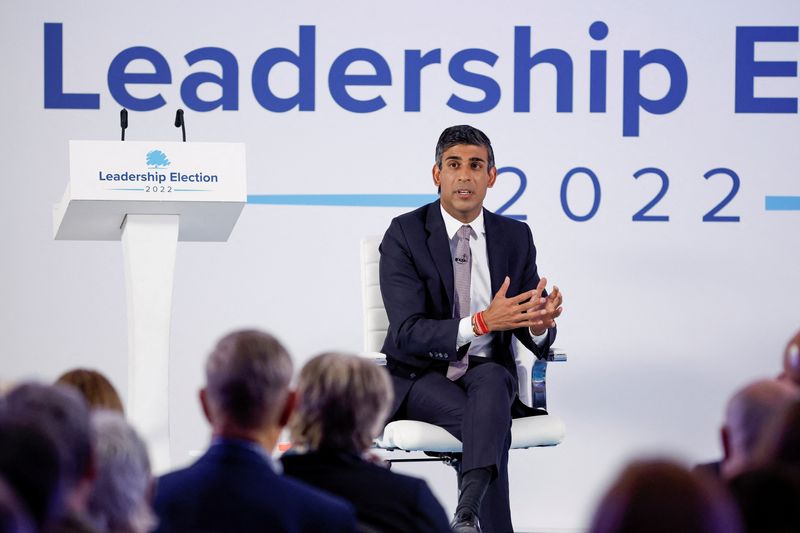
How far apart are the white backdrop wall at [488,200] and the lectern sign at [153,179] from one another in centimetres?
164

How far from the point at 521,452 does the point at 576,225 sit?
1115 millimetres

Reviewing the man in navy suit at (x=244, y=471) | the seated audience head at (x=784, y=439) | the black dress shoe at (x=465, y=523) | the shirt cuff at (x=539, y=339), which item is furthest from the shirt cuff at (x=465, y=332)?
the seated audience head at (x=784, y=439)

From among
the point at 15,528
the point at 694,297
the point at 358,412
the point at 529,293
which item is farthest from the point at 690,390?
the point at 15,528

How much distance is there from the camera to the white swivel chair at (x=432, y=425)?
4.28 meters

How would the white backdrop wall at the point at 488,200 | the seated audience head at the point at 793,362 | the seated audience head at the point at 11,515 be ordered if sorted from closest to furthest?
the seated audience head at the point at 11,515
the seated audience head at the point at 793,362
the white backdrop wall at the point at 488,200

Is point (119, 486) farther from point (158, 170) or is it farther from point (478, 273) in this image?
point (478, 273)

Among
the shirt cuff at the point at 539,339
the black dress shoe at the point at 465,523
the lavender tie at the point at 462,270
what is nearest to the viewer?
the black dress shoe at the point at 465,523

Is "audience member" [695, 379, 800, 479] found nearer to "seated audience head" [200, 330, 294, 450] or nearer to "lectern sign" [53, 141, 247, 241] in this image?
"seated audience head" [200, 330, 294, 450]

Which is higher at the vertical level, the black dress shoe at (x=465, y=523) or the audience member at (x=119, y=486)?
the audience member at (x=119, y=486)

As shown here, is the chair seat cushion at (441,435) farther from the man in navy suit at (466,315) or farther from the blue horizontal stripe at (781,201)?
the blue horizontal stripe at (781,201)

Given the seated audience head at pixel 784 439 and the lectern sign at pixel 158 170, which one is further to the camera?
the lectern sign at pixel 158 170

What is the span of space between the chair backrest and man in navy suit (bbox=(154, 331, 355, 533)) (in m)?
2.51

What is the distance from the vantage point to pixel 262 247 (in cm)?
612

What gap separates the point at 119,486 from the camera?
177 cm
